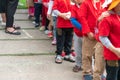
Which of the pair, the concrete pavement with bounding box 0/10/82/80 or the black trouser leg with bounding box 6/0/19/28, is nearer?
the concrete pavement with bounding box 0/10/82/80

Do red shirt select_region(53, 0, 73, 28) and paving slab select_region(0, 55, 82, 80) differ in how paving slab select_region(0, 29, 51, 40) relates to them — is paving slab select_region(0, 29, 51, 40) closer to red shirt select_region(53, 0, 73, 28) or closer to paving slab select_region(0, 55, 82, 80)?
paving slab select_region(0, 55, 82, 80)

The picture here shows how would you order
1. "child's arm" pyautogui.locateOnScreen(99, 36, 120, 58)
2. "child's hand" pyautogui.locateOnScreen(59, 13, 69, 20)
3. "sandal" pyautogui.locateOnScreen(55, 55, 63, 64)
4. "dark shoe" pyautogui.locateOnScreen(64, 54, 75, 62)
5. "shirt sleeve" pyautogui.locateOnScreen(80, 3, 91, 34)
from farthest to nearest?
1. "dark shoe" pyautogui.locateOnScreen(64, 54, 75, 62)
2. "sandal" pyautogui.locateOnScreen(55, 55, 63, 64)
3. "child's hand" pyautogui.locateOnScreen(59, 13, 69, 20)
4. "shirt sleeve" pyautogui.locateOnScreen(80, 3, 91, 34)
5. "child's arm" pyautogui.locateOnScreen(99, 36, 120, 58)

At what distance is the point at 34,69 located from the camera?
249 inches

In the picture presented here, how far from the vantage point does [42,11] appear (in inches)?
371

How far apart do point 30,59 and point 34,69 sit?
23.9 inches

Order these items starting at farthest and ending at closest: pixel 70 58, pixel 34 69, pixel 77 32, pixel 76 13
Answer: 1. pixel 70 58
2. pixel 34 69
3. pixel 77 32
4. pixel 76 13

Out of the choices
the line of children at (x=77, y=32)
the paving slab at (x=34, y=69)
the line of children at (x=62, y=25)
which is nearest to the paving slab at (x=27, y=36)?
the paving slab at (x=34, y=69)

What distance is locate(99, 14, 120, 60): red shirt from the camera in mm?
4242

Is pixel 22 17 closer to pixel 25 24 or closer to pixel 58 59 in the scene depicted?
pixel 25 24

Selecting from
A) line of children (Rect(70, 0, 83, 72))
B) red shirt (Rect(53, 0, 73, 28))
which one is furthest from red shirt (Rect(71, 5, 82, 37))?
red shirt (Rect(53, 0, 73, 28))

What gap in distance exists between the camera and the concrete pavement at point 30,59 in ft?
19.8

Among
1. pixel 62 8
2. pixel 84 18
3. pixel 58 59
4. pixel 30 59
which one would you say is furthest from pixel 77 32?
pixel 30 59

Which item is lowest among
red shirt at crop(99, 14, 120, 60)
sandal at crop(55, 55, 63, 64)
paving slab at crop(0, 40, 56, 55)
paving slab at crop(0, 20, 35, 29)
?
sandal at crop(55, 55, 63, 64)

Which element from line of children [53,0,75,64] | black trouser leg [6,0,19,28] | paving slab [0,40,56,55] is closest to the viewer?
line of children [53,0,75,64]
